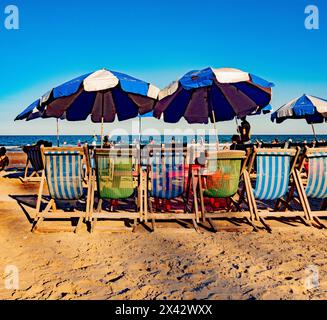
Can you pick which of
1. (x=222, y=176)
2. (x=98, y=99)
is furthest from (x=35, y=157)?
(x=222, y=176)

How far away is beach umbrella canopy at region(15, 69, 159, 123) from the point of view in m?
5.05

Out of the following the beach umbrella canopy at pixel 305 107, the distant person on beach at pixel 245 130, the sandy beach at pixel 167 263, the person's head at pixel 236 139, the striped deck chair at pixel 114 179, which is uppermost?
the beach umbrella canopy at pixel 305 107

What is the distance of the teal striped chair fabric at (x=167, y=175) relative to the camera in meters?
4.65

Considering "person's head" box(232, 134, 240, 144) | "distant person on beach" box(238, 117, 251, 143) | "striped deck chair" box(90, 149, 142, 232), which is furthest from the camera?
"person's head" box(232, 134, 240, 144)

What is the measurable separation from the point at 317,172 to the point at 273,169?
68cm

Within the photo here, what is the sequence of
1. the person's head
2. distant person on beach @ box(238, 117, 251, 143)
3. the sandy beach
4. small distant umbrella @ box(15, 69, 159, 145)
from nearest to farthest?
the sandy beach, small distant umbrella @ box(15, 69, 159, 145), distant person on beach @ box(238, 117, 251, 143), the person's head

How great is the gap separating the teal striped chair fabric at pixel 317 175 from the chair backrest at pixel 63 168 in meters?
3.53

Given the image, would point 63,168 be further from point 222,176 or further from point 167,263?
point 222,176

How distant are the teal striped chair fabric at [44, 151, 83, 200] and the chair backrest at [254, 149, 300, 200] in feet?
9.04

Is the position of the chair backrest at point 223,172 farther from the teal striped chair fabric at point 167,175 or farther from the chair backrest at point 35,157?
the chair backrest at point 35,157

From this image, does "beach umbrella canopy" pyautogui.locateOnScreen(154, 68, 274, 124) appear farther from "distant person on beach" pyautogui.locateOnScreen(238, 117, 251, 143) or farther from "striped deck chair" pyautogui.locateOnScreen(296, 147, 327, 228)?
"striped deck chair" pyautogui.locateOnScreen(296, 147, 327, 228)

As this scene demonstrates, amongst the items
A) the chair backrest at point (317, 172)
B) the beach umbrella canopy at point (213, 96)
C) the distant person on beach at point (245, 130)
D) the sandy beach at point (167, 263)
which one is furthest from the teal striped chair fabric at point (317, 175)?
the distant person on beach at point (245, 130)

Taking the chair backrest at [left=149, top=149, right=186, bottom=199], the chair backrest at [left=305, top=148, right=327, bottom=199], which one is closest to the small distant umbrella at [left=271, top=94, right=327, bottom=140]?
the chair backrest at [left=305, top=148, right=327, bottom=199]
